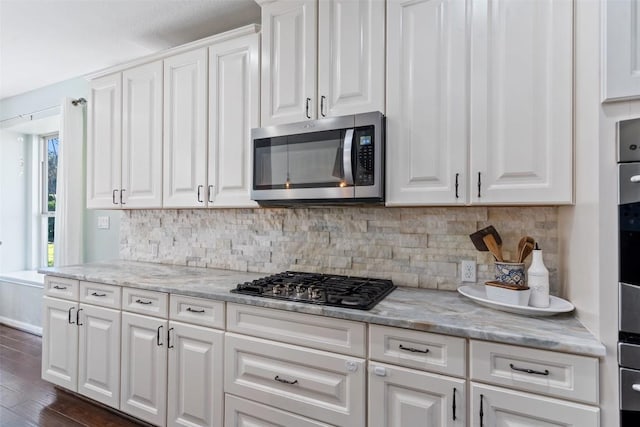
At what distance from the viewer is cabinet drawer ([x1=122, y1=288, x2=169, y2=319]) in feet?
6.53

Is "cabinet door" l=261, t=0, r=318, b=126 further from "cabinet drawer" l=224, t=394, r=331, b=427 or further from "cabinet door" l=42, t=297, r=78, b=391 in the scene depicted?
"cabinet door" l=42, t=297, r=78, b=391

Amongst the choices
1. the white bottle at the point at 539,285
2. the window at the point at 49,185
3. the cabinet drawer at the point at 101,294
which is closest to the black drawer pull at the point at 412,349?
the white bottle at the point at 539,285

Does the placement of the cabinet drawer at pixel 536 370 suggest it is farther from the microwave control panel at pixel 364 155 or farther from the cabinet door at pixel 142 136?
the cabinet door at pixel 142 136

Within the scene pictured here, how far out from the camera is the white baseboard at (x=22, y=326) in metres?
3.79

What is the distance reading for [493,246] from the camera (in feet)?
5.44

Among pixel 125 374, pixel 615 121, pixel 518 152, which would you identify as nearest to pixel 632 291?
pixel 615 121

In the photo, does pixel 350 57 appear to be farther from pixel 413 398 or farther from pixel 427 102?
pixel 413 398

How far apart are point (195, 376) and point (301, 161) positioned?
1255 millimetres

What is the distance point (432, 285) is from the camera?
193 cm

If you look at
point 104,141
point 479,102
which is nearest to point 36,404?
point 104,141

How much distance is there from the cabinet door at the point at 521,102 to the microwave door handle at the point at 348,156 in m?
0.54

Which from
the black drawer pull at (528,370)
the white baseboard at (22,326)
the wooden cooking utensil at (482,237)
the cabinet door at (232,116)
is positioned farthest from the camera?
the white baseboard at (22,326)

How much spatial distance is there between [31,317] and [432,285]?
14.0ft

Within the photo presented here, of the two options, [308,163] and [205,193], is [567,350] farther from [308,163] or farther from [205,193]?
[205,193]
